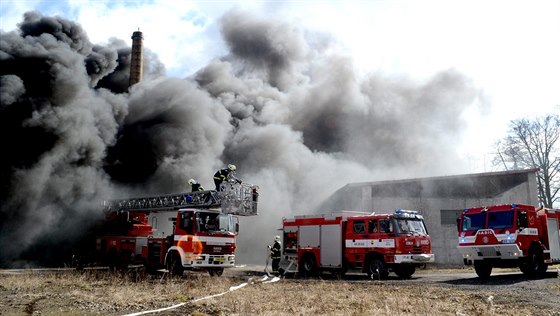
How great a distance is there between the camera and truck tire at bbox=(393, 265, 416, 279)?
1308cm

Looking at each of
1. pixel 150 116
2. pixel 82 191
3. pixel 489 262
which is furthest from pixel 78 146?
pixel 489 262

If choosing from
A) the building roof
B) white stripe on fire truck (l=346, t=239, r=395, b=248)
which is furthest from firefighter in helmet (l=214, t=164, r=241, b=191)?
the building roof

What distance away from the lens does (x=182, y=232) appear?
514 inches

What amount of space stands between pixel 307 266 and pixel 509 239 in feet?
20.8

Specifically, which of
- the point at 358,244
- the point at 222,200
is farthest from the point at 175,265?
the point at 358,244

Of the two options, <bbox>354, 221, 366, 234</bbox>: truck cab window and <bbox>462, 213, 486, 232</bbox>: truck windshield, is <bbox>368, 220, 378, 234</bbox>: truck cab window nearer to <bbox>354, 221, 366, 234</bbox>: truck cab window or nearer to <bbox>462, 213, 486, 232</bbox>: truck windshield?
<bbox>354, 221, 366, 234</bbox>: truck cab window

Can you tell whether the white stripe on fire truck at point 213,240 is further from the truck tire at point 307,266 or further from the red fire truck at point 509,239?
the red fire truck at point 509,239

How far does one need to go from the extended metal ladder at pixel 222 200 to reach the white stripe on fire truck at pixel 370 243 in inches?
126

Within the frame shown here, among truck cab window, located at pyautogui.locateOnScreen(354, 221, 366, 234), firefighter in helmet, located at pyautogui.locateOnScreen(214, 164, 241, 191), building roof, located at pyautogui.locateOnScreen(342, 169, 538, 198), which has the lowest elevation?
truck cab window, located at pyautogui.locateOnScreen(354, 221, 366, 234)

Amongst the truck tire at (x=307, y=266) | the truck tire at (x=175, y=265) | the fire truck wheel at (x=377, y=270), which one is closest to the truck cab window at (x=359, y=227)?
the fire truck wheel at (x=377, y=270)

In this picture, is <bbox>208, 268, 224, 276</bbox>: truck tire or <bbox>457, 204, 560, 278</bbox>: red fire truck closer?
<bbox>457, 204, 560, 278</bbox>: red fire truck

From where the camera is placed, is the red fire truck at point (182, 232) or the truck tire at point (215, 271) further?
the truck tire at point (215, 271)

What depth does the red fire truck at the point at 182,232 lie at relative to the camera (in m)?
12.9

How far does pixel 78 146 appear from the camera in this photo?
64.0 feet
